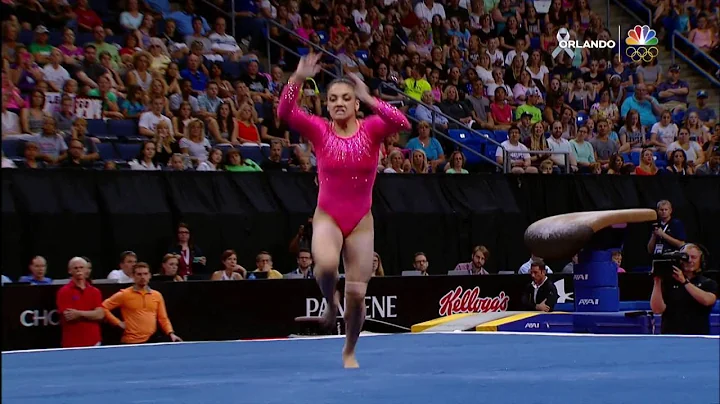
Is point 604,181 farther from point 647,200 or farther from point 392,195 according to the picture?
point 392,195

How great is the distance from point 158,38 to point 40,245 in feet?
11.3

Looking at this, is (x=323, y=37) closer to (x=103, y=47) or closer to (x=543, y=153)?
(x=543, y=153)

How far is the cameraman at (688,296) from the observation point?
750 centimetres

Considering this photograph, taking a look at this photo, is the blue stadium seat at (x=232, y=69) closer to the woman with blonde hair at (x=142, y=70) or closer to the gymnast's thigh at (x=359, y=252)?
the woman with blonde hair at (x=142, y=70)

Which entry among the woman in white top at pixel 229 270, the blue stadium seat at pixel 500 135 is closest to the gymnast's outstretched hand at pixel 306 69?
the woman in white top at pixel 229 270

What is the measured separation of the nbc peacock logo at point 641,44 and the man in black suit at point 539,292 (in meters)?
8.64

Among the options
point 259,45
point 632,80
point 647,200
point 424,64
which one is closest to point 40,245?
point 259,45

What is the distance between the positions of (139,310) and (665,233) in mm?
6004

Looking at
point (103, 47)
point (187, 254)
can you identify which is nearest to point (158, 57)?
point (103, 47)

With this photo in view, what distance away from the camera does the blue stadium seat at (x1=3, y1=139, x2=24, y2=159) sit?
35.7 ft

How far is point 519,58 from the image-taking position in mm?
17031

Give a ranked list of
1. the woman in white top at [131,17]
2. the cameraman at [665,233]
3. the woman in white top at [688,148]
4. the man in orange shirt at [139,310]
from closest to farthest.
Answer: the man in orange shirt at [139,310] → the cameraman at [665,233] → the woman in white top at [131,17] → the woman in white top at [688,148]

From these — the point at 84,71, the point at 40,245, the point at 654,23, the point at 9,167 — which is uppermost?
the point at 654,23

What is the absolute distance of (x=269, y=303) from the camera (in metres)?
11.2
